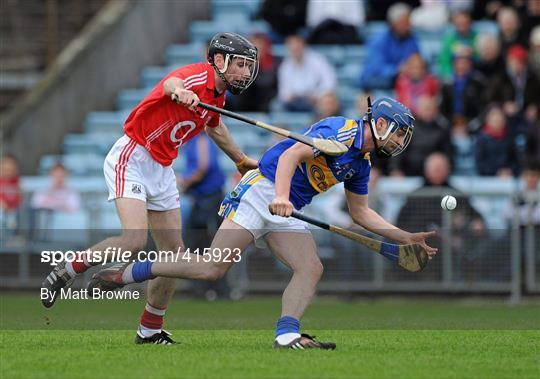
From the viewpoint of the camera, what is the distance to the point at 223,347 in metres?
8.84

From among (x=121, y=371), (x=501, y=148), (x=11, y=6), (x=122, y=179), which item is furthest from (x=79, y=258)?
(x=11, y=6)

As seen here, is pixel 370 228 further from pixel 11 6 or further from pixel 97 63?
pixel 11 6

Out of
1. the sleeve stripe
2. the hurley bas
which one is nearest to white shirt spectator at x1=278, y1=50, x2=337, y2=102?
the hurley bas

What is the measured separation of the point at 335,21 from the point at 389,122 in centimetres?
981

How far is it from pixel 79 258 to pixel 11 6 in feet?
37.3

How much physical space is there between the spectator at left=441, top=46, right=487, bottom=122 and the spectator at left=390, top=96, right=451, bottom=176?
0.59 metres

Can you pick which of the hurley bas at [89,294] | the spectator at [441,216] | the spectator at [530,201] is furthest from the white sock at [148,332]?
the spectator at [530,201]

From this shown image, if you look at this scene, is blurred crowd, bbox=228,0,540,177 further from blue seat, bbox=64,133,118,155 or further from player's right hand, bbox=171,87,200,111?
player's right hand, bbox=171,87,200,111

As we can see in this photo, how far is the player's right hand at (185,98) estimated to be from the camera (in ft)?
28.3

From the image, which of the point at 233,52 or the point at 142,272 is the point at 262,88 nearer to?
the point at 233,52

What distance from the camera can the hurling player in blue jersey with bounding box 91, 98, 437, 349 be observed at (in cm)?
857

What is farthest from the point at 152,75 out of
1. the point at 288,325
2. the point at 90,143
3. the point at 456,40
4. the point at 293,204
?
the point at 288,325

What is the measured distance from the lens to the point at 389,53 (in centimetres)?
1719

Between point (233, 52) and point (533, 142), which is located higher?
point (233, 52)
